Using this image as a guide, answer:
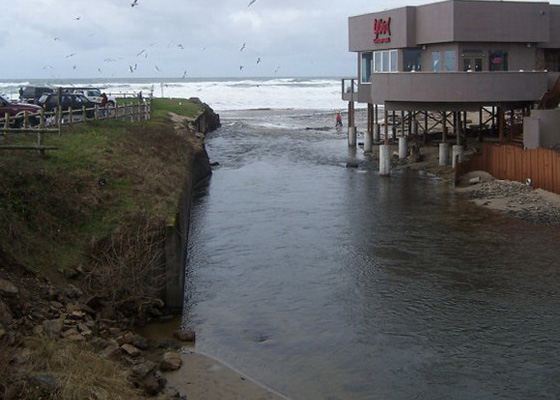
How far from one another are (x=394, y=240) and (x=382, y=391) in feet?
34.6

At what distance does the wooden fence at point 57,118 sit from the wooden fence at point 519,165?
15.6 metres

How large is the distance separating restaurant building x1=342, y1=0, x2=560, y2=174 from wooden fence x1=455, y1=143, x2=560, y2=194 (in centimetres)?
230

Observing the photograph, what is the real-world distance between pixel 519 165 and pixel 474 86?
461 cm

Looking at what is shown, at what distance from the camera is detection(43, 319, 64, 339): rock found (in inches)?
448

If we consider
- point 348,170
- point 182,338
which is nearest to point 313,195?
point 348,170

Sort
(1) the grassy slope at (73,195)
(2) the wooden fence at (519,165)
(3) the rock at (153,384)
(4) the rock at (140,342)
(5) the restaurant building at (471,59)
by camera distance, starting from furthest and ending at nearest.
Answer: (5) the restaurant building at (471,59), (2) the wooden fence at (519,165), (1) the grassy slope at (73,195), (4) the rock at (140,342), (3) the rock at (153,384)

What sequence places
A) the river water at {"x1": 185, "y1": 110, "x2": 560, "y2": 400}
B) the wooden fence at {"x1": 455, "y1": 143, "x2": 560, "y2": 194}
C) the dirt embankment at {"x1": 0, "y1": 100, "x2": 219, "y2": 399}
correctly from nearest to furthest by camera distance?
the dirt embankment at {"x1": 0, "y1": 100, "x2": 219, "y2": 399}
the river water at {"x1": 185, "y1": 110, "x2": 560, "y2": 400}
the wooden fence at {"x1": 455, "y1": 143, "x2": 560, "y2": 194}

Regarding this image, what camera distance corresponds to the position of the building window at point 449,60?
32.8 meters

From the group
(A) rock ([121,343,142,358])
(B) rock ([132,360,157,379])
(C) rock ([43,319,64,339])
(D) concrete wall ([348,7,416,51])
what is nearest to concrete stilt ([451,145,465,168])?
(D) concrete wall ([348,7,416,51])

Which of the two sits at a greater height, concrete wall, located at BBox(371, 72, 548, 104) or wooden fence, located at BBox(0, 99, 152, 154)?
concrete wall, located at BBox(371, 72, 548, 104)

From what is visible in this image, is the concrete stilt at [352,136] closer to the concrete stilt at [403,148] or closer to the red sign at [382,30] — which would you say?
the concrete stilt at [403,148]

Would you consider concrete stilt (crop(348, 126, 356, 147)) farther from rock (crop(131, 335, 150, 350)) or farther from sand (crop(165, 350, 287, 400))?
sand (crop(165, 350, 287, 400))

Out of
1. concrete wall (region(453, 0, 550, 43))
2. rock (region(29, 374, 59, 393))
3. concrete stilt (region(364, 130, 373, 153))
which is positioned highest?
concrete wall (region(453, 0, 550, 43))

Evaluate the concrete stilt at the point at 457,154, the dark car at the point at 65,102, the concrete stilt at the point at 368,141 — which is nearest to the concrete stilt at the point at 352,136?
the concrete stilt at the point at 368,141
